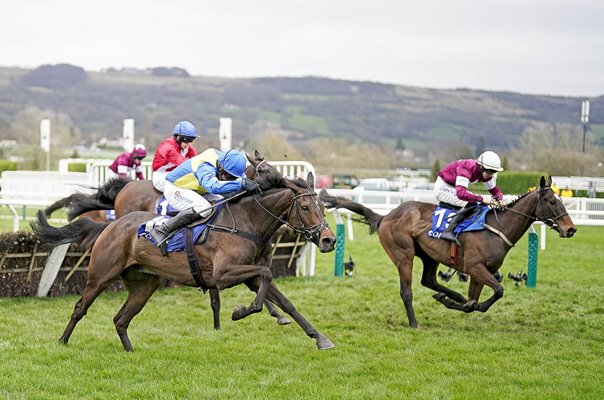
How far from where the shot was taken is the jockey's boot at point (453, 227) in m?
8.45

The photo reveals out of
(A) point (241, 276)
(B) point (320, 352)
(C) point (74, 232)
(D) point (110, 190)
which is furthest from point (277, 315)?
(D) point (110, 190)

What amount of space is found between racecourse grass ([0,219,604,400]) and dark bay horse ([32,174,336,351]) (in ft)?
1.35

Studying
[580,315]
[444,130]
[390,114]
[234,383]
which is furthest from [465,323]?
[390,114]

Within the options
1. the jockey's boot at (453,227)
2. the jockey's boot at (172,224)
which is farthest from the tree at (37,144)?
the jockey's boot at (172,224)

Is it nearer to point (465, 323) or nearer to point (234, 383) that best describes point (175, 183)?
point (234, 383)

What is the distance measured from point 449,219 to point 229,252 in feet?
9.34

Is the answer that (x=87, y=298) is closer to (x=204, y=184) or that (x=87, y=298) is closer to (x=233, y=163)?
(x=204, y=184)

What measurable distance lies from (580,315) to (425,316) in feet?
5.38

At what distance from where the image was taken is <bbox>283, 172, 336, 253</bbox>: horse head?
20.8ft

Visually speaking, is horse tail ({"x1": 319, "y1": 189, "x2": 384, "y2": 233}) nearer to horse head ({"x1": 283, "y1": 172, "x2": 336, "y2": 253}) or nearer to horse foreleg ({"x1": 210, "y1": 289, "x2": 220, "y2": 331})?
horse foreleg ({"x1": 210, "y1": 289, "x2": 220, "y2": 331})

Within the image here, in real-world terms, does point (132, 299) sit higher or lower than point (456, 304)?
higher

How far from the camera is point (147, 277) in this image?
7.06 metres

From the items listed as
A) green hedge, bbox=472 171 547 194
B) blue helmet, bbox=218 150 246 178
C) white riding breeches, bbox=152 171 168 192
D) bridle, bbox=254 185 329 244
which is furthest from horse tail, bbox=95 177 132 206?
green hedge, bbox=472 171 547 194

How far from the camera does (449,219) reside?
28.2ft
